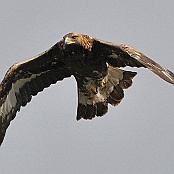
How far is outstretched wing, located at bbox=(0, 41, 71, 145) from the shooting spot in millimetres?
15305

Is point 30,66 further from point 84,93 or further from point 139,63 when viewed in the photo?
point 139,63

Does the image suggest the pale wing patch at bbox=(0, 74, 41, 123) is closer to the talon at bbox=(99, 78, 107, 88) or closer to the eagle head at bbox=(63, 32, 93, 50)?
the talon at bbox=(99, 78, 107, 88)

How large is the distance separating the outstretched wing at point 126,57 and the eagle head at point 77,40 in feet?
0.42

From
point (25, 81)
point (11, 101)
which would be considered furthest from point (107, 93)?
point (11, 101)

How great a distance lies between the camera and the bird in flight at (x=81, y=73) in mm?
14281

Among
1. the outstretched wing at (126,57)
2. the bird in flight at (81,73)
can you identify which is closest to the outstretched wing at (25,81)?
the bird in flight at (81,73)

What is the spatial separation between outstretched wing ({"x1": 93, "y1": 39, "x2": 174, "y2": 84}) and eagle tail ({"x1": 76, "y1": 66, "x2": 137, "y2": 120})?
3.93 ft

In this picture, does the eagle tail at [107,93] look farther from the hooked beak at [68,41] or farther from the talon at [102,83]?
the hooked beak at [68,41]

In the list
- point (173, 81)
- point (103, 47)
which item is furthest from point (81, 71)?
point (173, 81)

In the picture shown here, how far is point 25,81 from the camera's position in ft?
51.7

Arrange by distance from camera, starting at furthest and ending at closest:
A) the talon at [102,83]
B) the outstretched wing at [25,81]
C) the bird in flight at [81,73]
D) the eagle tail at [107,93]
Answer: the eagle tail at [107,93], the talon at [102,83], the outstretched wing at [25,81], the bird in flight at [81,73]

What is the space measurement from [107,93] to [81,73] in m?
1.27

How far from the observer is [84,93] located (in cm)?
1578

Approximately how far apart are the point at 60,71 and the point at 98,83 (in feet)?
2.38
